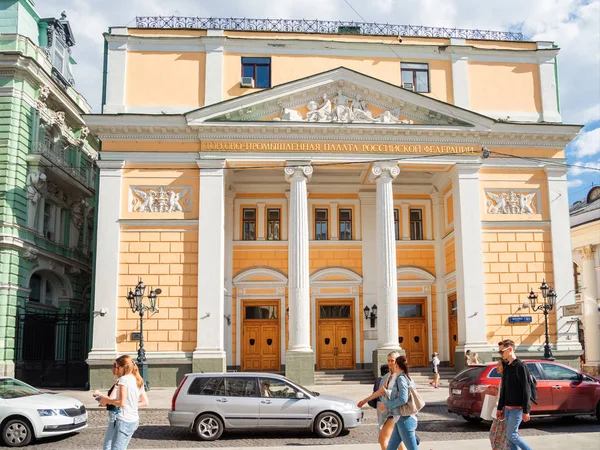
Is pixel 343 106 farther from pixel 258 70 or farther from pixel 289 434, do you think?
pixel 289 434

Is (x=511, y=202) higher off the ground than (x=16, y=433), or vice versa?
(x=511, y=202)

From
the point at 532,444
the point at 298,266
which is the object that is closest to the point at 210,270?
the point at 298,266

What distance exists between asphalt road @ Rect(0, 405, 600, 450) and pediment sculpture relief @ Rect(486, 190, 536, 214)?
1174 cm

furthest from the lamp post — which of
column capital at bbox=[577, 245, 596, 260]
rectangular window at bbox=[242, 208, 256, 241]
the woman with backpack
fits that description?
column capital at bbox=[577, 245, 596, 260]

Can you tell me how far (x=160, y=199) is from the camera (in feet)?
84.6

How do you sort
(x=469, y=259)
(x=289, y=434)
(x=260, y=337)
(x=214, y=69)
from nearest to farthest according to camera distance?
(x=289, y=434) → (x=469, y=259) → (x=214, y=69) → (x=260, y=337)

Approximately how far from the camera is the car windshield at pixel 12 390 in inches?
542

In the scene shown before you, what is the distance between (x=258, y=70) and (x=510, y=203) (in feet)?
38.2

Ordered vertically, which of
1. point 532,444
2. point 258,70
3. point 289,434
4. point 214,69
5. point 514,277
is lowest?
point 289,434

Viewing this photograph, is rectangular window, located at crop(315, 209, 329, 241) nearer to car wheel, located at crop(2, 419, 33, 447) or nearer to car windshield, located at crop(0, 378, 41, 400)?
car windshield, located at crop(0, 378, 41, 400)

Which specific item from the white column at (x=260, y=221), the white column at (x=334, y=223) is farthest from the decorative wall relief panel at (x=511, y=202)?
the white column at (x=260, y=221)

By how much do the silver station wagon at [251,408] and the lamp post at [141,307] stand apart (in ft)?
Answer: 30.5

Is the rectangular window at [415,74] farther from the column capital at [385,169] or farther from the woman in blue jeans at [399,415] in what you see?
the woman in blue jeans at [399,415]

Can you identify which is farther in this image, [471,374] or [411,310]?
[411,310]
